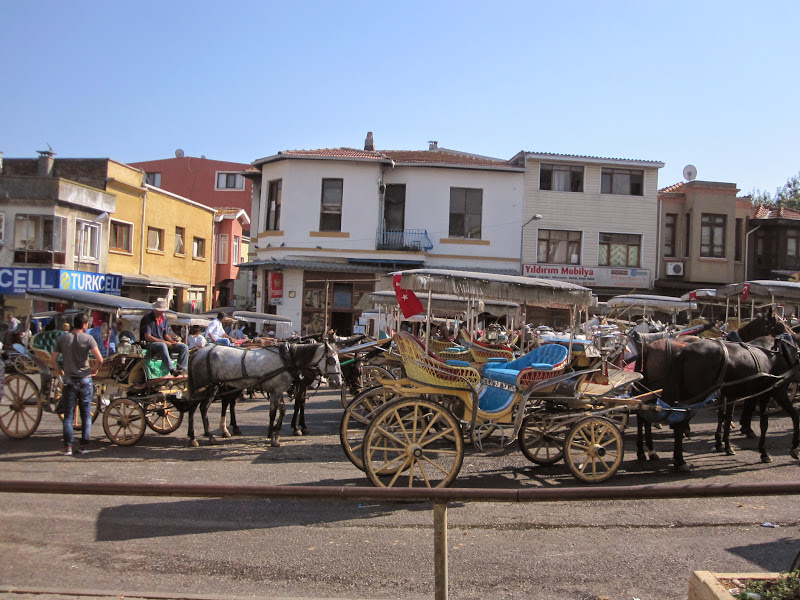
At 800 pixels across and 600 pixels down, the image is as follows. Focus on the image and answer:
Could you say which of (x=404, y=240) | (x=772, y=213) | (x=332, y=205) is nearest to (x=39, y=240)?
(x=332, y=205)

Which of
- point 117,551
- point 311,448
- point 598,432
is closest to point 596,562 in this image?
point 598,432

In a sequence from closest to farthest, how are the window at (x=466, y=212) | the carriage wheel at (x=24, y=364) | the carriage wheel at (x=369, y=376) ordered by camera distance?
1. the carriage wheel at (x=369, y=376)
2. the carriage wheel at (x=24, y=364)
3. the window at (x=466, y=212)

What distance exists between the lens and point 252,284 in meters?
41.5

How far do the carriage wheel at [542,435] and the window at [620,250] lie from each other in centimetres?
2366

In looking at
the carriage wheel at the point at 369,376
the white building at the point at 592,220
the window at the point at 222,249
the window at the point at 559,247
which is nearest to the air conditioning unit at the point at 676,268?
the white building at the point at 592,220

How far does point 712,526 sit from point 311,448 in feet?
18.5

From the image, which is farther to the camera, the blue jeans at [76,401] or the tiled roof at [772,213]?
the tiled roof at [772,213]

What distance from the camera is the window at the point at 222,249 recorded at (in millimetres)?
41219

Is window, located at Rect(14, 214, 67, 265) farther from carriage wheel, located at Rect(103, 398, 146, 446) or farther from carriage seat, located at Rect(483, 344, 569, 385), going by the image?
carriage seat, located at Rect(483, 344, 569, 385)

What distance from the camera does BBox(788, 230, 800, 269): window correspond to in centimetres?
3484

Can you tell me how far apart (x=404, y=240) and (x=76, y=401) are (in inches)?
842

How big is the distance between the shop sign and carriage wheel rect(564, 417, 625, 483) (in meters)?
22.6

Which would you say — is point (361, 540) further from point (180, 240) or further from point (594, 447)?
point (180, 240)

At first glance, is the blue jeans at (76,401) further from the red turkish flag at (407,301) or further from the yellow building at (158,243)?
the yellow building at (158,243)
